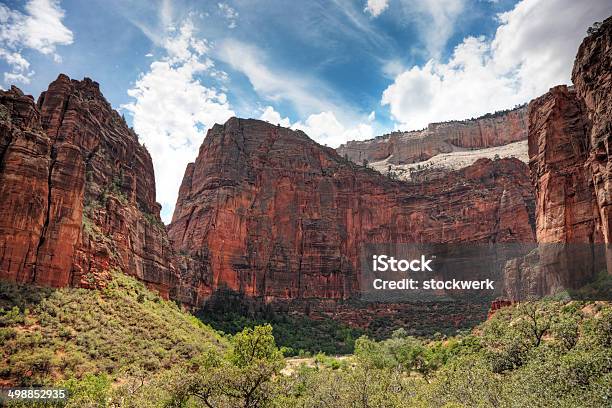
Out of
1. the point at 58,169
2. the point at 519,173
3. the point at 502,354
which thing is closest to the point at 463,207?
the point at 519,173

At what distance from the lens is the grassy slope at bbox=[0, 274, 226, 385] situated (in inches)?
1091

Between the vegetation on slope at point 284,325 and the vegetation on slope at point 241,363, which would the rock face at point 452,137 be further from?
the vegetation on slope at point 241,363

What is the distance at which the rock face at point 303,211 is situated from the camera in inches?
3524

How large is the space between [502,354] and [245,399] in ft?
76.0

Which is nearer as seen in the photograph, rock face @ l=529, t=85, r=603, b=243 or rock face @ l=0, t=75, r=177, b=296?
rock face @ l=0, t=75, r=177, b=296

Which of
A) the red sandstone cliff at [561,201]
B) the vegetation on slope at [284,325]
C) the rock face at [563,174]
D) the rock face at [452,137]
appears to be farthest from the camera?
the rock face at [452,137]

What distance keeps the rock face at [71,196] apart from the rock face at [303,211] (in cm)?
2724

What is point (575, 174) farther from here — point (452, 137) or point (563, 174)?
point (452, 137)

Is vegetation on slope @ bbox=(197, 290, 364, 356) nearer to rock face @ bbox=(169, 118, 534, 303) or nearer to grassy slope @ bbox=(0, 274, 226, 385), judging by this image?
rock face @ bbox=(169, 118, 534, 303)

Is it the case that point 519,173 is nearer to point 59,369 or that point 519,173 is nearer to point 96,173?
point 96,173

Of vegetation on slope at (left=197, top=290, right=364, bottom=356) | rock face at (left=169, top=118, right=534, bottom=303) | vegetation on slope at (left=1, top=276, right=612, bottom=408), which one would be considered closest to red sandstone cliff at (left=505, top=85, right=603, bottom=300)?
vegetation on slope at (left=1, top=276, right=612, bottom=408)

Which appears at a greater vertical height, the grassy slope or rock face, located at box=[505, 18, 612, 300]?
rock face, located at box=[505, 18, 612, 300]

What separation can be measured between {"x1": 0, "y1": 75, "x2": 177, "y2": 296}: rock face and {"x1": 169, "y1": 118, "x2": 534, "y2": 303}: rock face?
89.4 ft

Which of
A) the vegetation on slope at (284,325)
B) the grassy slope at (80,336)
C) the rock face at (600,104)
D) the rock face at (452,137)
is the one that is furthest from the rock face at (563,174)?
the rock face at (452,137)
